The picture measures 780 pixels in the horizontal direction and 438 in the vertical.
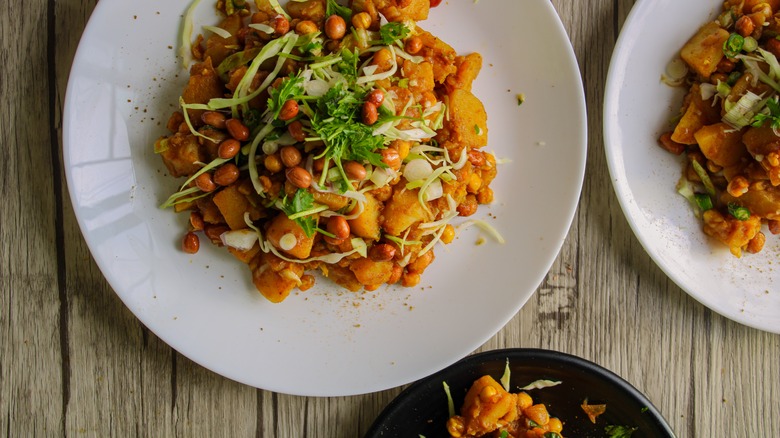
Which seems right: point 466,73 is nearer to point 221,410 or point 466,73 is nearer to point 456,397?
point 456,397

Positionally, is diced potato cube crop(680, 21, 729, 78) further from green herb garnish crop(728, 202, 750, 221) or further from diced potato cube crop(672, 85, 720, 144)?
green herb garnish crop(728, 202, 750, 221)

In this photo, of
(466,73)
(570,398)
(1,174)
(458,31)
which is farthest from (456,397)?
(1,174)

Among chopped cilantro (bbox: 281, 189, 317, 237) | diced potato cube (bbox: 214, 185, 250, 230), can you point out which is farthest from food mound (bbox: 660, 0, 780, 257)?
diced potato cube (bbox: 214, 185, 250, 230)

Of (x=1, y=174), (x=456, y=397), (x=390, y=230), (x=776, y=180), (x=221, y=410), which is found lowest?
(x=221, y=410)

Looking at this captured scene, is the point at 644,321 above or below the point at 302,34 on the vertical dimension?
below

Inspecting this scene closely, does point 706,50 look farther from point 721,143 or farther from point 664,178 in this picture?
point 664,178

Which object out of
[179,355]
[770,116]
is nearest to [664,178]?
[770,116]
